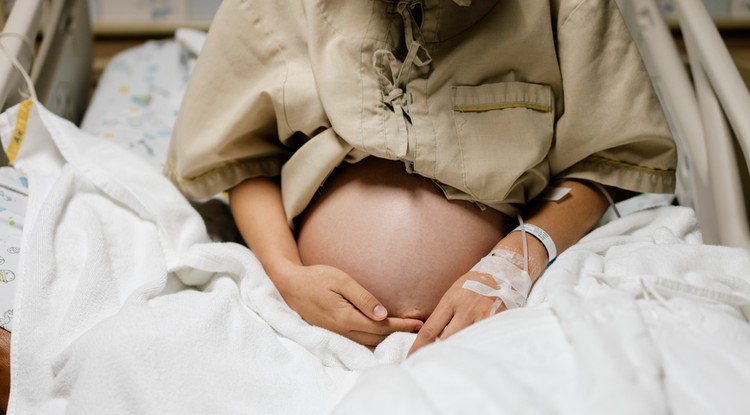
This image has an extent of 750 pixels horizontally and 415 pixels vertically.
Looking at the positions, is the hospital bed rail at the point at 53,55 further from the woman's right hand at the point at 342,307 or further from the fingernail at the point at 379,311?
the fingernail at the point at 379,311

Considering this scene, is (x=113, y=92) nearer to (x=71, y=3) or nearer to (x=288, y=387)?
(x=71, y=3)

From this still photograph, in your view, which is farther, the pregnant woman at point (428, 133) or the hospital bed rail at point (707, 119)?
the hospital bed rail at point (707, 119)

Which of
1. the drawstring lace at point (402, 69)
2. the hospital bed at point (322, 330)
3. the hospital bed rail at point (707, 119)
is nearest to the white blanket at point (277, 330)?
the hospital bed at point (322, 330)

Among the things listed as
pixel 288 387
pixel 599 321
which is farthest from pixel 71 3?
pixel 599 321

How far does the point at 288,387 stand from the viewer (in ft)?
2.73

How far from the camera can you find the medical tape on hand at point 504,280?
0.92 m

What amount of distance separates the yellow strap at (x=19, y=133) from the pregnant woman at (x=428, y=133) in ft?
0.98

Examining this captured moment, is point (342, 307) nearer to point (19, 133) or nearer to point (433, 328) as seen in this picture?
point (433, 328)

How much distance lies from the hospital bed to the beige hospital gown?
5.1 inches

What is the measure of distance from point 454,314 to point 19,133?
75 centimetres

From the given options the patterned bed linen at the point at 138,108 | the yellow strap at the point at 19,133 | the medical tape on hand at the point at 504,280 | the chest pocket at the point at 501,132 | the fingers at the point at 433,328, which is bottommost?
the patterned bed linen at the point at 138,108

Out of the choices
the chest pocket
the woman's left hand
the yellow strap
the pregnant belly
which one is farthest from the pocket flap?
the yellow strap

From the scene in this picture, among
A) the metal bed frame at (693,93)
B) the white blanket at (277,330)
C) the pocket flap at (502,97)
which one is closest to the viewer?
the white blanket at (277,330)

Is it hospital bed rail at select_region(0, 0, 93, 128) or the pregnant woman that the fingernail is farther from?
hospital bed rail at select_region(0, 0, 93, 128)
